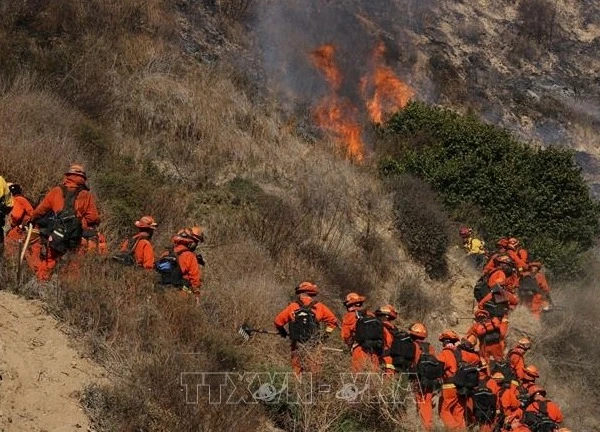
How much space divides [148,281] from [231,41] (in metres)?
12.8

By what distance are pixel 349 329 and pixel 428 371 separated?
1.07 m

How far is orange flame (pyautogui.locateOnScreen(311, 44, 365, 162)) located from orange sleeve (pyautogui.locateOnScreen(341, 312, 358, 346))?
929 cm

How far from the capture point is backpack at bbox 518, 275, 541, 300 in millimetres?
14320

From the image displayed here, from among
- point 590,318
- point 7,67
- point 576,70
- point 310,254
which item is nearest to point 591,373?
point 590,318

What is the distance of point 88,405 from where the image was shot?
6.33 m

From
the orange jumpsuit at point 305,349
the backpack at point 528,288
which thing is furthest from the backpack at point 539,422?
the backpack at point 528,288

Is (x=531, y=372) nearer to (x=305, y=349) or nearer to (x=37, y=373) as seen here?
(x=305, y=349)

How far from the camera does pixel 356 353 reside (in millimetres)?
8336

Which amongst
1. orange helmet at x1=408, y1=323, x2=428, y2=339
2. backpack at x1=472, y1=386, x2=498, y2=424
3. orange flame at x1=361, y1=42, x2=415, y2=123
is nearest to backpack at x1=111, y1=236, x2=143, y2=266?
orange helmet at x1=408, y1=323, x2=428, y2=339

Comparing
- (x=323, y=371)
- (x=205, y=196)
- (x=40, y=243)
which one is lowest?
(x=205, y=196)

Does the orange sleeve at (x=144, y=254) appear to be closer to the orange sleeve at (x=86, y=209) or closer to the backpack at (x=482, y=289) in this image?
the orange sleeve at (x=86, y=209)

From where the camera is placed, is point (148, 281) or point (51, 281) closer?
point (51, 281)

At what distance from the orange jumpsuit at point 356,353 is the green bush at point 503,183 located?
29.4 feet

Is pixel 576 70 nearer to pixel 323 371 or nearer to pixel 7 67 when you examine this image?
pixel 7 67
